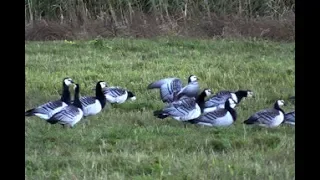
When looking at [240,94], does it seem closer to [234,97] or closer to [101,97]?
[234,97]

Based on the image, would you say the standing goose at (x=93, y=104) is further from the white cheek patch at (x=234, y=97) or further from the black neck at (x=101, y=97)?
the white cheek patch at (x=234, y=97)

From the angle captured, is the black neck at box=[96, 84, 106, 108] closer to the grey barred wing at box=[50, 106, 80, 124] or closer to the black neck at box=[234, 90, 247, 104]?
the grey barred wing at box=[50, 106, 80, 124]

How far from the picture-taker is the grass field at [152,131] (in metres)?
3.62

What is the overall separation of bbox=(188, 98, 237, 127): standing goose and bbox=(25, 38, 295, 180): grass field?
72mm

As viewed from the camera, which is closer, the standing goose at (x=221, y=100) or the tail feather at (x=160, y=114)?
the tail feather at (x=160, y=114)

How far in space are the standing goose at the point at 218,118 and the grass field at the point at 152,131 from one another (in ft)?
0.24

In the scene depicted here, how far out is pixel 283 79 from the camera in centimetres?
739

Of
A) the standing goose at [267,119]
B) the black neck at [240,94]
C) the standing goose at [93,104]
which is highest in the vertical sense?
the standing goose at [93,104]

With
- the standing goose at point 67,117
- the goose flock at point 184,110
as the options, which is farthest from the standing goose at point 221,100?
the standing goose at point 67,117

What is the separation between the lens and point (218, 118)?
4977 mm

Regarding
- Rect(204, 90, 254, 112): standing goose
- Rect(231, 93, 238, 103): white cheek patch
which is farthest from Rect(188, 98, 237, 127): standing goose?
Rect(231, 93, 238, 103): white cheek patch

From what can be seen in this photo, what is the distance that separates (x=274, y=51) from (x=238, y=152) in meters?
6.12

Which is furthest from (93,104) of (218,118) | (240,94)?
(240,94)

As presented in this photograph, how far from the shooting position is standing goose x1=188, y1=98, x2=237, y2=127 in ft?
16.3
